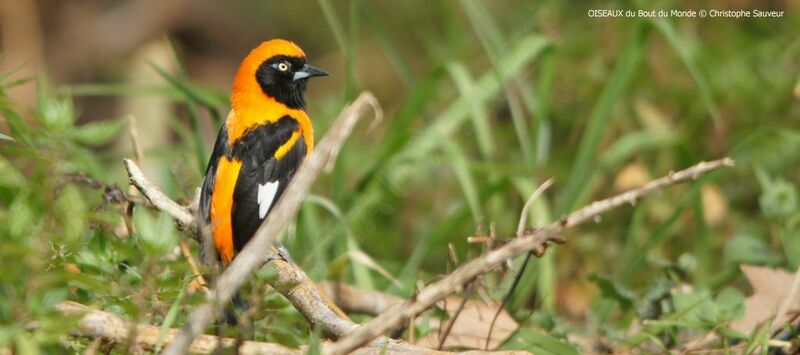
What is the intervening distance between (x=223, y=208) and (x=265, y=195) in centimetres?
16

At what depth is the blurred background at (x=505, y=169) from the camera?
2.63 meters

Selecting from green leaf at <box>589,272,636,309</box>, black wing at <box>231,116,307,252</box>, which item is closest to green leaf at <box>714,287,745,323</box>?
green leaf at <box>589,272,636,309</box>

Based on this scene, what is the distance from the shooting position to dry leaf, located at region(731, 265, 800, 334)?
3195 millimetres

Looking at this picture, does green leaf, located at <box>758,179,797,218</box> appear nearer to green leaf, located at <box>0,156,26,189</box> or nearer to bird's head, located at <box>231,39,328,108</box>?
bird's head, located at <box>231,39,328,108</box>

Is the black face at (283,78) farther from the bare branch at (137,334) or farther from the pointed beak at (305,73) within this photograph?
the bare branch at (137,334)

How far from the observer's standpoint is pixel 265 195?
3541mm

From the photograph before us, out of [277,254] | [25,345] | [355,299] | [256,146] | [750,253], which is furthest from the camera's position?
[750,253]

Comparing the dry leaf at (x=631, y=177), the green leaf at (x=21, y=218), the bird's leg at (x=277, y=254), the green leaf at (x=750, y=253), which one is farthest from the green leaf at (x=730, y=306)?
the dry leaf at (x=631, y=177)

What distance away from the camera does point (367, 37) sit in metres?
8.61

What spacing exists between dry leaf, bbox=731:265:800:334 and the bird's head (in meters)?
1.79

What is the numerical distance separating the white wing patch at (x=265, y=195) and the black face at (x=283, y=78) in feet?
2.10

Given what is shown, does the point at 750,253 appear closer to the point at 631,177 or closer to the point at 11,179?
the point at 631,177

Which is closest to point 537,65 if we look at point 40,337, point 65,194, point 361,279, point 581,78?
point 581,78

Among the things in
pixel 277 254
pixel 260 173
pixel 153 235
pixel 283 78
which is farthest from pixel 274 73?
pixel 153 235
